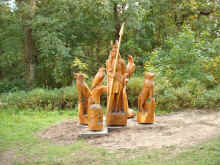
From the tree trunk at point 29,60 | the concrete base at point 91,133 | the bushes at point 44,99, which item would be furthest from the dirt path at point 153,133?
the tree trunk at point 29,60

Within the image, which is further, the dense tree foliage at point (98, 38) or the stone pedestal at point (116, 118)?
the dense tree foliage at point (98, 38)

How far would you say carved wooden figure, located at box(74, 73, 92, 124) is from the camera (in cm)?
644

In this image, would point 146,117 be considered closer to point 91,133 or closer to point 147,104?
point 147,104

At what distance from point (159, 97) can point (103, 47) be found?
260 inches

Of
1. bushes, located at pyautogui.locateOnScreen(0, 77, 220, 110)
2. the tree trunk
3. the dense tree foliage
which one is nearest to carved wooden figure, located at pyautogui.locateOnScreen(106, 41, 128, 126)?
bushes, located at pyautogui.locateOnScreen(0, 77, 220, 110)

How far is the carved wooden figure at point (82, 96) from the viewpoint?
6438 mm

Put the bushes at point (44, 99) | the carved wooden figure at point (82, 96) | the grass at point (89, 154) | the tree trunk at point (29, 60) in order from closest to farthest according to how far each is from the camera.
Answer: the grass at point (89, 154) < the carved wooden figure at point (82, 96) < the bushes at point (44, 99) < the tree trunk at point (29, 60)

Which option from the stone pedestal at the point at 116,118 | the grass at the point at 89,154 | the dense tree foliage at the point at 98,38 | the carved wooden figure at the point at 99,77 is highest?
the dense tree foliage at the point at 98,38

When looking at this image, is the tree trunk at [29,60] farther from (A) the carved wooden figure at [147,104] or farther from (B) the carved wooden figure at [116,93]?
(A) the carved wooden figure at [147,104]

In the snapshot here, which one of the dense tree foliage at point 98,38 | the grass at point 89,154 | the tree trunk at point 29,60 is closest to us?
the grass at point 89,154

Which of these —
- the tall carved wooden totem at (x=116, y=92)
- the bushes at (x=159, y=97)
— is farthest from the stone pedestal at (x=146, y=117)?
the bushes at (x=159, y=97)

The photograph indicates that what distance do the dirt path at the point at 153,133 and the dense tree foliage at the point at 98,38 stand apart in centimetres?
351

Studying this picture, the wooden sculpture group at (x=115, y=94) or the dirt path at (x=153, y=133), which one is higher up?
the wooden sculpture group at (x=115, y=94)

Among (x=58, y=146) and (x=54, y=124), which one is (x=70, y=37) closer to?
(x=54, y=124)
